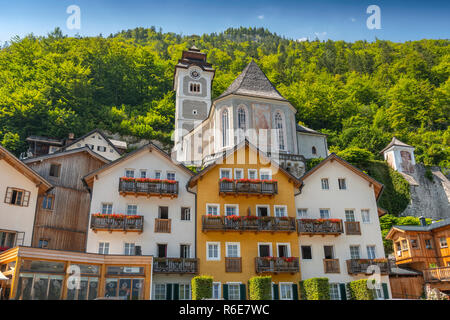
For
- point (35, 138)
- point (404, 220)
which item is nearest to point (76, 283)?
point (404, 220)

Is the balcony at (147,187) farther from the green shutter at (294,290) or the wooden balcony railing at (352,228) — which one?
the wooden balcony railing at (352,228)

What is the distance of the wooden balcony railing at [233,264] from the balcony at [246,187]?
457 centimetres

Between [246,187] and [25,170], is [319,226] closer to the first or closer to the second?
[246,187]

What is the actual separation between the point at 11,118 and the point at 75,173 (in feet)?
114

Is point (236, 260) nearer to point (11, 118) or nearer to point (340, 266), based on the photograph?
point (340, 266)

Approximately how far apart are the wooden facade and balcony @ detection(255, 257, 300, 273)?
1450 centimetres

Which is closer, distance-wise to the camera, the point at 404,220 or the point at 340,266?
the point at 340,266

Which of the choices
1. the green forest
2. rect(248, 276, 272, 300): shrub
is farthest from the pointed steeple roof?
rect(248, 276, 272, 300): shrub

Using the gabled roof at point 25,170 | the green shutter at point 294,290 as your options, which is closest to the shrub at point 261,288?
the green shutter at point 294,290

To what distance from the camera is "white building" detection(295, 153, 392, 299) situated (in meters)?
27.5

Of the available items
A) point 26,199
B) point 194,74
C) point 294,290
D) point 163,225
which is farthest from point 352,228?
point 194,74

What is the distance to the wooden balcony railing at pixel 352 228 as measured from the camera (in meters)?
29.0

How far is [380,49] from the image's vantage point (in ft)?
369

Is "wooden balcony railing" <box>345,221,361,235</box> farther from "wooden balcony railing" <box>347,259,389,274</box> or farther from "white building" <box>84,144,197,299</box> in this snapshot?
"white building" <box>84,144,197,299</box>
